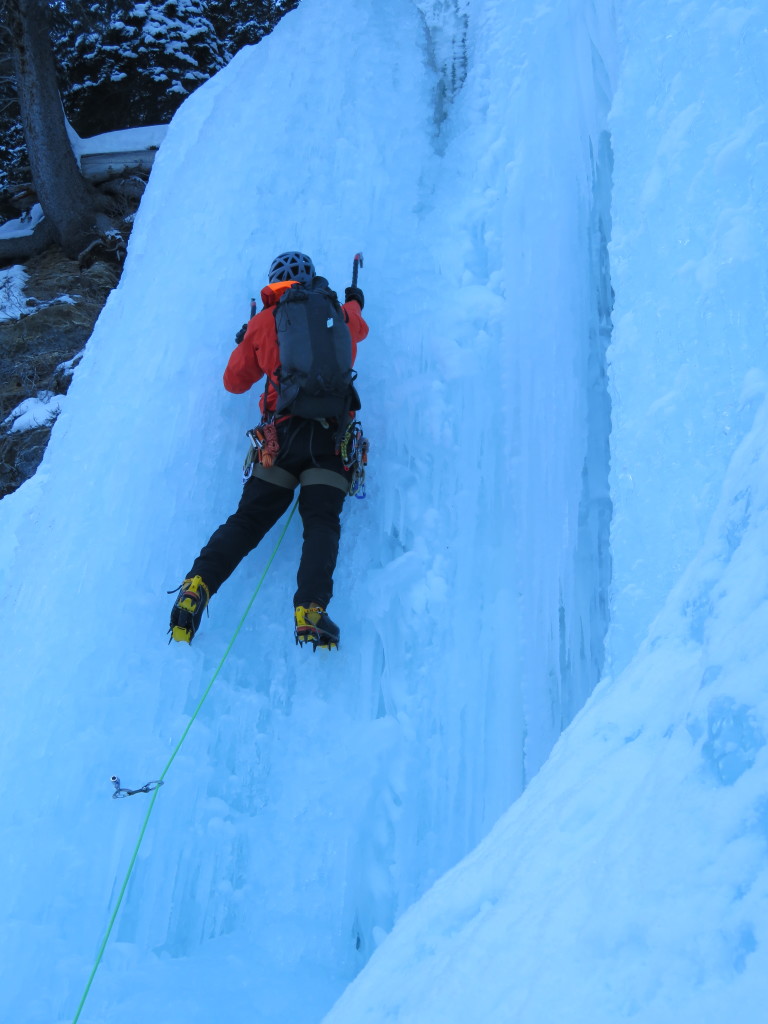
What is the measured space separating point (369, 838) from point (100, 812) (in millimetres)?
997

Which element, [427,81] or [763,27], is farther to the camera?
[427,81]

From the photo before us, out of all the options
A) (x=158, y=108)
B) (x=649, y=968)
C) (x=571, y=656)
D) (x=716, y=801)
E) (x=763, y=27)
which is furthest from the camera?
(x=158, y=108)

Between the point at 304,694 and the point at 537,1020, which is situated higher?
the point at 537,1020

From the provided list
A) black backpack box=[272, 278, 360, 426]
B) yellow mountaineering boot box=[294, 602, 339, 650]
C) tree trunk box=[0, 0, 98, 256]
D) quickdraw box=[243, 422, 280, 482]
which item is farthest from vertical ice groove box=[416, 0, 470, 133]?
tree trunk box=[0, 0, 98, 256]

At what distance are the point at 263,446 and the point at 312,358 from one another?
0.42 meters

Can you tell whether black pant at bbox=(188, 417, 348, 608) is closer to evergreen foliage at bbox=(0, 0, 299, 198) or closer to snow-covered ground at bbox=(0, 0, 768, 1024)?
snow-covered ground at bbox=(0, 0, 768, 1024)

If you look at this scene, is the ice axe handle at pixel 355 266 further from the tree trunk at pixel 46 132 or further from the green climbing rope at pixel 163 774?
the tree trunk at pixel 46 132

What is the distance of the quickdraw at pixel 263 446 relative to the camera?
3.51 meters

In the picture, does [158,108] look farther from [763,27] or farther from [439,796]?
[439,796]

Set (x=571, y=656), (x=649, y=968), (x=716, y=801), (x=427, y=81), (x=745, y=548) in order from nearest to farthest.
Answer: (x=649, y=968)
(x=716, y=801)
(x=745, y=548)
(x=571, y=656)
(x=427, y=81)

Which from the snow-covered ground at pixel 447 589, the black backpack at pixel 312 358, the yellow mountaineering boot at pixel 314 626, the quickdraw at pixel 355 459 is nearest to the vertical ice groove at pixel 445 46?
the snow-covered ground at pixel 447 589

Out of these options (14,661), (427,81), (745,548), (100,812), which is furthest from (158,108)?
(745,548)

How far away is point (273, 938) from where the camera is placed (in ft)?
9.73

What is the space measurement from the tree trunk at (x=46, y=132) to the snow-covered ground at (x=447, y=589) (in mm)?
3718
